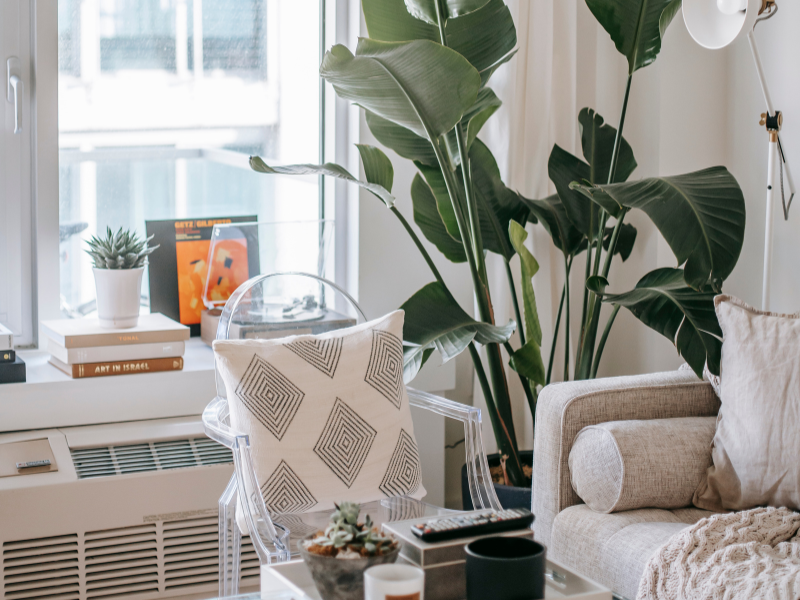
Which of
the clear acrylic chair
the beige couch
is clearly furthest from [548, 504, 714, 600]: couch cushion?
the clear acrylic chair

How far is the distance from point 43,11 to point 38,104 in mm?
252

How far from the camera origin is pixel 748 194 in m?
2.80

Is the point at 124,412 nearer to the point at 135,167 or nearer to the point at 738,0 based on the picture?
the point at 135,167

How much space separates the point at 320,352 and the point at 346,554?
79cm

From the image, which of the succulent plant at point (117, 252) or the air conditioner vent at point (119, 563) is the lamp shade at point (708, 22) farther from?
the air conditioner vent at point (119, 563)

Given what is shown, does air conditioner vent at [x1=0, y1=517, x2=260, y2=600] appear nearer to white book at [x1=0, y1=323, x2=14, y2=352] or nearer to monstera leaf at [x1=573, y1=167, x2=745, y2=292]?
white book at [x1=0, y1=323, x2=14, y2=352]

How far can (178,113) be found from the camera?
2.75 m

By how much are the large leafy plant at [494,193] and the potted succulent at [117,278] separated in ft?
1.60

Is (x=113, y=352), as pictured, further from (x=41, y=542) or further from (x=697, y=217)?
(x=697, y=217)

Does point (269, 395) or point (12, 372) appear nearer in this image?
point (269, 395)

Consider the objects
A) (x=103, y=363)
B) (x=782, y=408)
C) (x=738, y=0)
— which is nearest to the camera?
(x=782, y=408)

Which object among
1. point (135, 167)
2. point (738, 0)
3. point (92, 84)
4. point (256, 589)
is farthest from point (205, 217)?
point (738, 0)

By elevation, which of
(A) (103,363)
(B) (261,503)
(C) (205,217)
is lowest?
(B) (261,503)

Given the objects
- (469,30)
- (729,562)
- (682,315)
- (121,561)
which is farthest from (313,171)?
(729,562)
